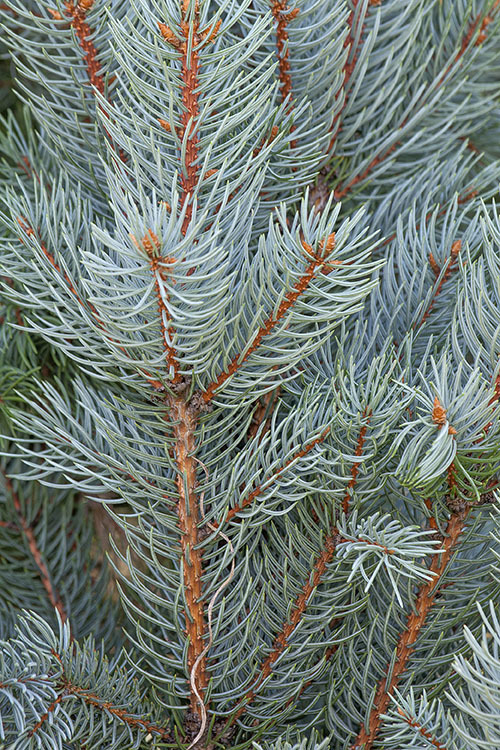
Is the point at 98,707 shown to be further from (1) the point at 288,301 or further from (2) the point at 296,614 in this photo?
(1) the point at 288,301

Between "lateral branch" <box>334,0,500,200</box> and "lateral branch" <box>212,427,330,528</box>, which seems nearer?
"lateral branch" <box>212,427,330,528</box>

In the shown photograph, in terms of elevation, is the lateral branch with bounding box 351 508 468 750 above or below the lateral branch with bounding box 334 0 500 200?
below

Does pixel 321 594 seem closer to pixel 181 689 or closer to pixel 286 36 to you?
pixel 181 689

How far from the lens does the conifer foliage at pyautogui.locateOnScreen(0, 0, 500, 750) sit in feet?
1.15

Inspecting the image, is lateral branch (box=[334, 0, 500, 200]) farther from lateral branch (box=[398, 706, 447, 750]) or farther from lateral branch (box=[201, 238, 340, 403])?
lateral branch (box=[398, 706, 447, 750])

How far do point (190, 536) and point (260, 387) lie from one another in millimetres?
95

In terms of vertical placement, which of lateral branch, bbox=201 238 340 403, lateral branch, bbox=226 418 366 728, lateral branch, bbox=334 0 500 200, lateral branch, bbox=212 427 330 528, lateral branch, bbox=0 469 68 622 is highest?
lateral branch, bbox=334 0 500 200

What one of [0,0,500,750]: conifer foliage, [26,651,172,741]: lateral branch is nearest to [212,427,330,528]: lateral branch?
[0,0,500,750]: conifer foliage

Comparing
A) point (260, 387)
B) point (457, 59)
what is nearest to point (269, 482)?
point (260, 387)

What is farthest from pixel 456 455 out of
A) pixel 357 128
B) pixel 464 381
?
pixel 357 128

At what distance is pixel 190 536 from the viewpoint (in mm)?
410

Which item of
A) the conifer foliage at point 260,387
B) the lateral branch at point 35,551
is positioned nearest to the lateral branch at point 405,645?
the conifer foliage at point 260,387

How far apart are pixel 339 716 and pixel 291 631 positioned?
80 mm

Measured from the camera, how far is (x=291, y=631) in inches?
17.0
